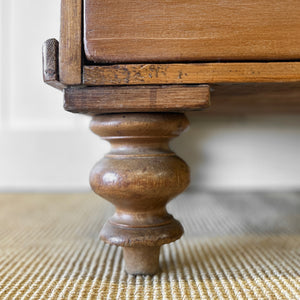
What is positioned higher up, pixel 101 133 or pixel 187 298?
pixel 101 133

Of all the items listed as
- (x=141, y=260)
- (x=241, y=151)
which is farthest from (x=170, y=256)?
(x=241, y=151)

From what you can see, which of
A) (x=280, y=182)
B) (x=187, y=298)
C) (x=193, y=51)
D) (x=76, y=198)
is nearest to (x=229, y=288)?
(x=187, y=298)

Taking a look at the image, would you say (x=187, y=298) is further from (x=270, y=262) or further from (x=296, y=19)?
(x=296, y=19)

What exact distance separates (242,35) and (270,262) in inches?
12.0

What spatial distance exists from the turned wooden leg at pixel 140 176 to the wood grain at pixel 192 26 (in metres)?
0.08

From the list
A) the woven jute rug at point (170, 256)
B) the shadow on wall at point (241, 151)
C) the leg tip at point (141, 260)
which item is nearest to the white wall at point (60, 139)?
the shadow on wall at point (241, 151)

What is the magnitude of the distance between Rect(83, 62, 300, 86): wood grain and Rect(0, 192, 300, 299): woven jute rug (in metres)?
0.22

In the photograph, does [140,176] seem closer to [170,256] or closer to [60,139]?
[170,256]

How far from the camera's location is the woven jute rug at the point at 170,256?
427 mm

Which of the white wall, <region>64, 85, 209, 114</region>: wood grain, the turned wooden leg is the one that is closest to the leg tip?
the turned wooden leg

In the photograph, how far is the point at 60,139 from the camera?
4.12 ft

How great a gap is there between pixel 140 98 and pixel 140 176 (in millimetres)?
81

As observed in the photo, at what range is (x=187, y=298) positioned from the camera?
41 centimetres

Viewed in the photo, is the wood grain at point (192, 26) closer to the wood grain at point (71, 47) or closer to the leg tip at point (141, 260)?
the wood grain at point (71, 47)
